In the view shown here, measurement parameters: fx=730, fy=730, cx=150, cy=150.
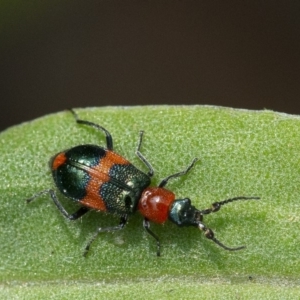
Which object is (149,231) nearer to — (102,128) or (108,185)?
(108,185)

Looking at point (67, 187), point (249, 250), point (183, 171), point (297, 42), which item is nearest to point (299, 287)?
point (249, 250)

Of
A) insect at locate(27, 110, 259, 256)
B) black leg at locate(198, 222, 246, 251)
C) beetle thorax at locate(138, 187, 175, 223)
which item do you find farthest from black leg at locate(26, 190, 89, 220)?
black leg at locate(198, 222, 246, 251)

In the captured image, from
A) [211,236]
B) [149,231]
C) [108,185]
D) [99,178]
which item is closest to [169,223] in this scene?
[149,231]

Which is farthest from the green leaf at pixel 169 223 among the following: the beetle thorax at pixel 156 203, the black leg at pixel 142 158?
the beetle thorax at pixel 156 203

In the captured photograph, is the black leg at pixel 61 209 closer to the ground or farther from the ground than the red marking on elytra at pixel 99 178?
closer to the ground

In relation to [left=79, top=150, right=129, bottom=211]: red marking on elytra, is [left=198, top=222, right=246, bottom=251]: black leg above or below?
below

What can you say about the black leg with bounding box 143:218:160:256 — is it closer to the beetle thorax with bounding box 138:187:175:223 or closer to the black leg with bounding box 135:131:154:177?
the beetle thorax with bounding box 138:187:175:223

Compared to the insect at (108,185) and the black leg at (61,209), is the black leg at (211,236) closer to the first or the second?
the insect at (108,185)
